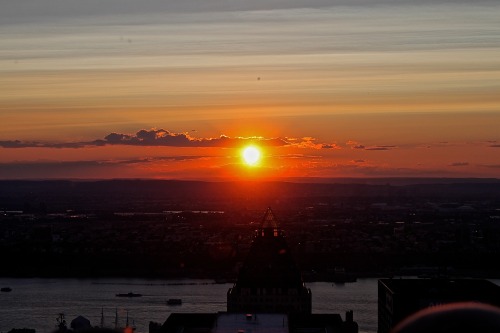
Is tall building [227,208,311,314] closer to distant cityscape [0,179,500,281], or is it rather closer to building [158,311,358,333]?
building [158,311,358,333]

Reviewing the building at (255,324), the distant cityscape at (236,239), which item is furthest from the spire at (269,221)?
the building at (255,324)

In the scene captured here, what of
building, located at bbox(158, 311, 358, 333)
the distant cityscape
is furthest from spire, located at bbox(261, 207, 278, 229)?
building, located at bbox(158, 311, 358, 333)

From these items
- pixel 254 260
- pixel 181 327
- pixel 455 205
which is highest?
pixel 455 205

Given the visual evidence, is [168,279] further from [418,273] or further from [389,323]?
[389,323]

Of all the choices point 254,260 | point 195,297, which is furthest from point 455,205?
point 254,260

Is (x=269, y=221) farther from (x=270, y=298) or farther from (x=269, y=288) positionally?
(x=270, y=298)

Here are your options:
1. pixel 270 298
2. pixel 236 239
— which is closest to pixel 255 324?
pixel 270 298
